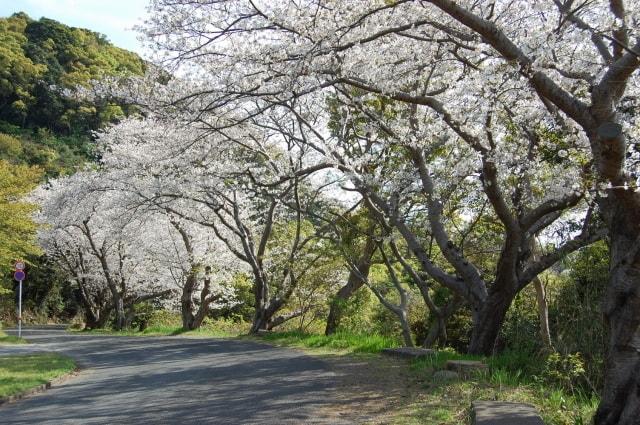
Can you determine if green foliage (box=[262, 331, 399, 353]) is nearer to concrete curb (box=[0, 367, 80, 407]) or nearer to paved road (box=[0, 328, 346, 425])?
paved road (box=[0, 328, 346, 425])

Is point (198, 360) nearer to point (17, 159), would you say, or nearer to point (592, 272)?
point (592, 272)

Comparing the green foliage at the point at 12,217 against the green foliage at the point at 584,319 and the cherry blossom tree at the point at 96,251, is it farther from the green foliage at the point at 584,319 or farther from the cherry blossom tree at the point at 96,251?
the green foliage at the point at 584,319

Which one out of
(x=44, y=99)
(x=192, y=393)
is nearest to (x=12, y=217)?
(x=192, y=393)

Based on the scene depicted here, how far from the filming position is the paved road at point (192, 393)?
21.6 feet

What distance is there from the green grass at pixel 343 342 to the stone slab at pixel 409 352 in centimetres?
86

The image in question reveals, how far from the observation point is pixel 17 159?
41.1 metres

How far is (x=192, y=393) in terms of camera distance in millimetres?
8164

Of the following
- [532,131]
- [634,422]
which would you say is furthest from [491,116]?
[634,422]

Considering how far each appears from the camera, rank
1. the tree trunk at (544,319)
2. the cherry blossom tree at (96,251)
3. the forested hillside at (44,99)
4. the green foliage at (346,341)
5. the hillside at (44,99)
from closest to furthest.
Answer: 1. the tree trunk at (544,319)
2. the green foliage at (346,341)
3. the cherry blossom tree at (96,251)
4. the hillside at (44,99)
5. the forested hillside at (44,99)

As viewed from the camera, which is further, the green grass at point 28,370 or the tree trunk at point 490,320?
the tree trunk at point 490,320

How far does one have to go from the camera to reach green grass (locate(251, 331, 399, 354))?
12.2 meters

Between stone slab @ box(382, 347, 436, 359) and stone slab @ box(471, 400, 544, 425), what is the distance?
394cm

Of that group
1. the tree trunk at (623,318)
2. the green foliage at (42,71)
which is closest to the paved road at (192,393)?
the tree trunk at (623,318)

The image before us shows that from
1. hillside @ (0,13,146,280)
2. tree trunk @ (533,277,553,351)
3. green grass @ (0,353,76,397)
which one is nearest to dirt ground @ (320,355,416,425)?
tree trunk @ (533,277,553,351)
